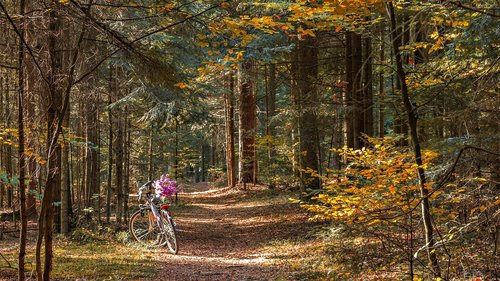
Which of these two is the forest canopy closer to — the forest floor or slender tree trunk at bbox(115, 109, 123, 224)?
slender tree trunk at bbox(115, 109, 123, 224)

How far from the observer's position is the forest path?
6961 millimetres

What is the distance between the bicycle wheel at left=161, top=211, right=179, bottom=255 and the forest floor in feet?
0.59

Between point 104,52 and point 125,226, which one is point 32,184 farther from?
point 104,52

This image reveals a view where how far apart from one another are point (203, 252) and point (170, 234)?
102cm

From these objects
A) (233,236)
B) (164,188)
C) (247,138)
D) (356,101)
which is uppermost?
(247,138)

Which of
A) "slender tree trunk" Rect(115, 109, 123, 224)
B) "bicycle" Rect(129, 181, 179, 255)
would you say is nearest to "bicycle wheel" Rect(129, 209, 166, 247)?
"bicycle" Rect(129, 181, 179, 255)

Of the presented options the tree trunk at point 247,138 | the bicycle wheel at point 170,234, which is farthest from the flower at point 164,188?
the tree trunk at point 247,138

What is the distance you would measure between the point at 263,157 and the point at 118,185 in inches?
374

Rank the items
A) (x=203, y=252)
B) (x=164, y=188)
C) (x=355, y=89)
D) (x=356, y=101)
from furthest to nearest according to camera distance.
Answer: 1. (x=355, y=89)
2. (x=164, y=188)
3. (x=203, y=252)
4. (x=356, y=101)

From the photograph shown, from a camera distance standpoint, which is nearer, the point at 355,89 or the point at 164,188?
the point at 164,188

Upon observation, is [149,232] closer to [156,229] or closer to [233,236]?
[156,229]

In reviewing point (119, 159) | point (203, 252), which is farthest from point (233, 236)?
point (119, 159)

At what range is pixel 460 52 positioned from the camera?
556cm

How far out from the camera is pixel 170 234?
8.67 m
